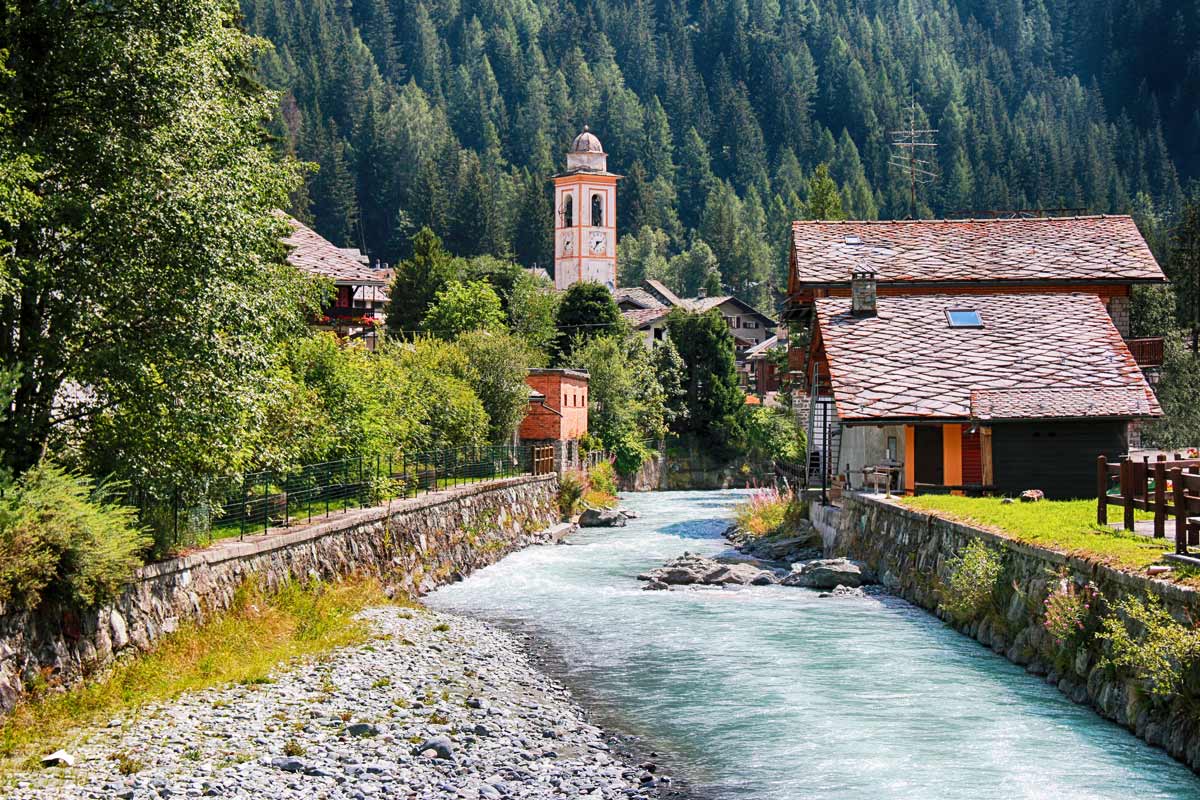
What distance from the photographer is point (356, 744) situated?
1478cm

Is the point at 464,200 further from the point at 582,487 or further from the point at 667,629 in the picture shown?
the point at 667,629

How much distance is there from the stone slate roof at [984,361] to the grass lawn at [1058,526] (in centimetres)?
275

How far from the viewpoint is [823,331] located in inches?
1430

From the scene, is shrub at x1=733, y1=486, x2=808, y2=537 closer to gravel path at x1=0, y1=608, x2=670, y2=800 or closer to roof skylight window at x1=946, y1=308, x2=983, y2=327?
roof skylight window at x1=946, y1=308, x2=983, y2=327

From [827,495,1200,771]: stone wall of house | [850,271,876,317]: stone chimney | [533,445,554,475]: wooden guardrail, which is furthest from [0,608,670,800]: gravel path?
[533,445,554,475]: wooden guardrail

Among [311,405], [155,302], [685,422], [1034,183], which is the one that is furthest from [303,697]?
[1034,183]

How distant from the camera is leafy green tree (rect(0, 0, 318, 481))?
698 inches

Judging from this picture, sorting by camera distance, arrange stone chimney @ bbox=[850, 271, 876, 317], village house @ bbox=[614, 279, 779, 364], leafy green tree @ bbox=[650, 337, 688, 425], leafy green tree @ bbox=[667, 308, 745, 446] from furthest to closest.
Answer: village house @ bbox=[614, 279, 779, 364]
leafy green tree @ bbox=[667, 308, 745, 446]
leafy green tree @ bbox=[650, 337, 688, 425]
stone chimney @ bbox=[850, 271, 876, 317]

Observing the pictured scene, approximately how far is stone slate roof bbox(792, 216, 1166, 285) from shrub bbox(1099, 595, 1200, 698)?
28325 millimetres

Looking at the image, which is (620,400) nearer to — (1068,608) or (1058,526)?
(1058,526)

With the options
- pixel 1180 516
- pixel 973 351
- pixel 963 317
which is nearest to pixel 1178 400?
pixel 963 317

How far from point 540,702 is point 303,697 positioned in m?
3.21

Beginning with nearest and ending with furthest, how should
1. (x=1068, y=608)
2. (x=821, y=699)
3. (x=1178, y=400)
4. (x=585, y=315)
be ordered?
(x=1068, y=608) → (x=821, y=699) → (x=1178, y=400) → (x=585, y=315)

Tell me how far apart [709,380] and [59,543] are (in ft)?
251
